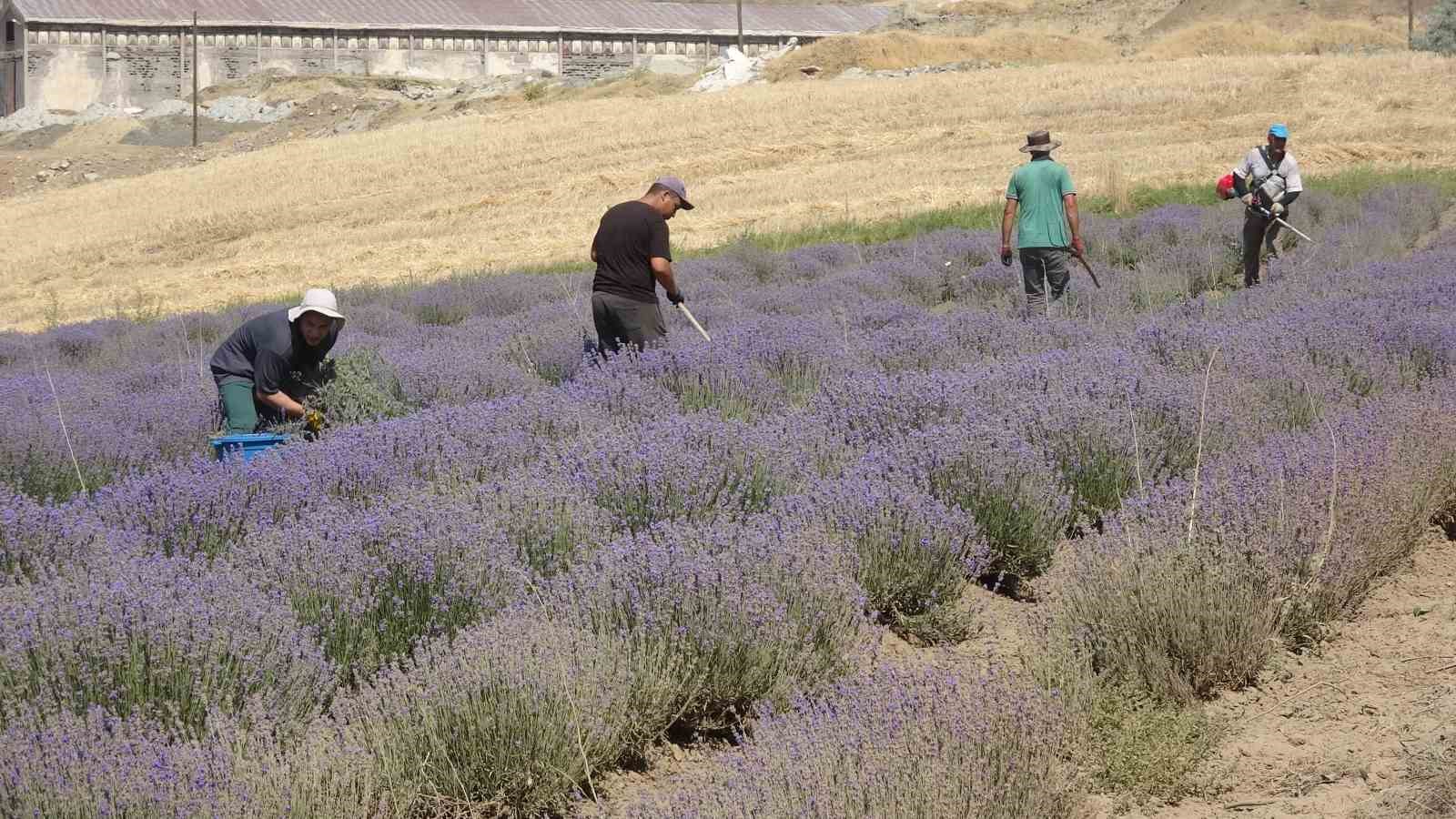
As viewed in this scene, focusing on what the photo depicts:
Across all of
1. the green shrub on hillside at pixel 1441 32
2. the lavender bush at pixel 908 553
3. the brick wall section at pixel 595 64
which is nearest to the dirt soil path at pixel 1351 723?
the lavender bush at pixel 908 553

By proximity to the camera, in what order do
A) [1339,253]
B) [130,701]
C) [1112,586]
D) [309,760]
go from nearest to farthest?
1. [309,760]
2. [130,701]
3. [1112,586]
4. [1339,253]

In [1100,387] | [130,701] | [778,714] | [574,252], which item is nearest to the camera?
[130,701]

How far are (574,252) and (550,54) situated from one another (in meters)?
40.7

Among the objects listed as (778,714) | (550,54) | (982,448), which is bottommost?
(778,714)

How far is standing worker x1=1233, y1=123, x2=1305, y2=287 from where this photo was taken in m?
10.6

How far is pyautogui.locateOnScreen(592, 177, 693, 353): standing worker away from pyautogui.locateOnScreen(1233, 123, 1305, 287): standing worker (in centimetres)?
513

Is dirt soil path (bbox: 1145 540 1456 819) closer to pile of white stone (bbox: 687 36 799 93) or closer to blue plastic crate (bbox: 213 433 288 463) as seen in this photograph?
blue plastic crate (bbox: 213 433 288 463)

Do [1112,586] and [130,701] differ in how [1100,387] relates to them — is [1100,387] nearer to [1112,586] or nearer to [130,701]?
[1112,586]

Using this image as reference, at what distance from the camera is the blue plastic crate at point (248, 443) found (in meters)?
5.74

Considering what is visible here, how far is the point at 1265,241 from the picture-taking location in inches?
465

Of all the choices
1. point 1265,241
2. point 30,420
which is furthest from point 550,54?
point 30,420

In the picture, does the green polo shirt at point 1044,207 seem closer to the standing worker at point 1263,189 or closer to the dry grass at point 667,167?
the standing worker at point 1263,189

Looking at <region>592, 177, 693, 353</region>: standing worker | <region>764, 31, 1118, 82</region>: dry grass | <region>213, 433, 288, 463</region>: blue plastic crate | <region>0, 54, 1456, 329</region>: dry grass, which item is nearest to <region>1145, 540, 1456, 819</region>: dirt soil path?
<region>213, 433, 288, 463</region>: blue plastic crate

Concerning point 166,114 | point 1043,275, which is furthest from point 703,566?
point 166,114
